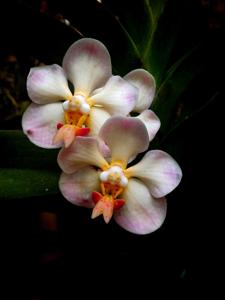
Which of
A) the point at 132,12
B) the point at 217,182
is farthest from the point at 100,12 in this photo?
the point at 217,182

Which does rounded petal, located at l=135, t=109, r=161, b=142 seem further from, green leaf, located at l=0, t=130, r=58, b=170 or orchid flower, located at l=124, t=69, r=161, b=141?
green leaf, located at l=0, t=130, r=58, b=170

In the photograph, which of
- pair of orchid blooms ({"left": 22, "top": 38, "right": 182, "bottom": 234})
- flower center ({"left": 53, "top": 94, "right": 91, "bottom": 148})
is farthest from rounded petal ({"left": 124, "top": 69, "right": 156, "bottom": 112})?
flower center ({"left": 53, "top": 94, "right": 91, "bottom": 148})

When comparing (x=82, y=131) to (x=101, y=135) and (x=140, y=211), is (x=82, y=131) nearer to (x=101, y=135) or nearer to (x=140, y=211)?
(x=101, y=135)

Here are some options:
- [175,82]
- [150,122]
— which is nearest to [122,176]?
[150,122]

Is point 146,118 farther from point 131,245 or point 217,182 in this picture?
point 131,245

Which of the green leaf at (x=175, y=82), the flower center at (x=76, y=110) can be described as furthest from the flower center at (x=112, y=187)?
the green leaf at (x=175, y=82)

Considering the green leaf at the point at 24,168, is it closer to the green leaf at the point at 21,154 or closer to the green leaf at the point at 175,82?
the green leaf at the point at 21,154
